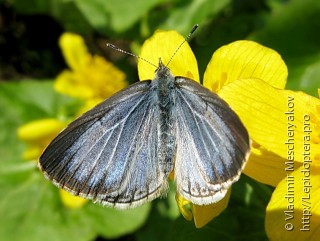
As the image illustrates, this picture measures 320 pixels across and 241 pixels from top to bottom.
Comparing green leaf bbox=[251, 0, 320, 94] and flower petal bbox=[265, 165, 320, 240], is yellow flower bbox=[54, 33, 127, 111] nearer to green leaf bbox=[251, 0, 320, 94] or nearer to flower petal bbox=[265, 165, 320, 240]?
green leaf bbox=[251, 0, 320, 94]

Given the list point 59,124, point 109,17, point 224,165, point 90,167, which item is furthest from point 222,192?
point 109,17

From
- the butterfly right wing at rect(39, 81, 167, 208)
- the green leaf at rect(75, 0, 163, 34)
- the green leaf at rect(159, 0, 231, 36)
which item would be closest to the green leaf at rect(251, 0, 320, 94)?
the green leaf at rect(159, 0, 231, 36)

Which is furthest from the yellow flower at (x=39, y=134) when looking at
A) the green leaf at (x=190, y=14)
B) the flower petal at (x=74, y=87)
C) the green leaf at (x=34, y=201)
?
the green leaf at (x=190, y=14)

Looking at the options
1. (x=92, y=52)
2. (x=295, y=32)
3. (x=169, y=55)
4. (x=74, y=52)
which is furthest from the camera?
(x=92, y=52)

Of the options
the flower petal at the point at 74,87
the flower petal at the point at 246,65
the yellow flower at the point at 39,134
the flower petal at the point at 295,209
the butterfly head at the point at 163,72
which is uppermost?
the flower petal at the point at 246,65

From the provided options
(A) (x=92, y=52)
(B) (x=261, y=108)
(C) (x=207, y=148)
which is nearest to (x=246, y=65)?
(B) (x=261, y=108)

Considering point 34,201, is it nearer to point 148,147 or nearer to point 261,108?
point 148,147

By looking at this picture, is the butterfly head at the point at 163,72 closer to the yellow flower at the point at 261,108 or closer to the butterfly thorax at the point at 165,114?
the butterfly thorax at the point at 165,114

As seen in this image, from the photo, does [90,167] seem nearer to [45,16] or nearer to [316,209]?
[316,209]
